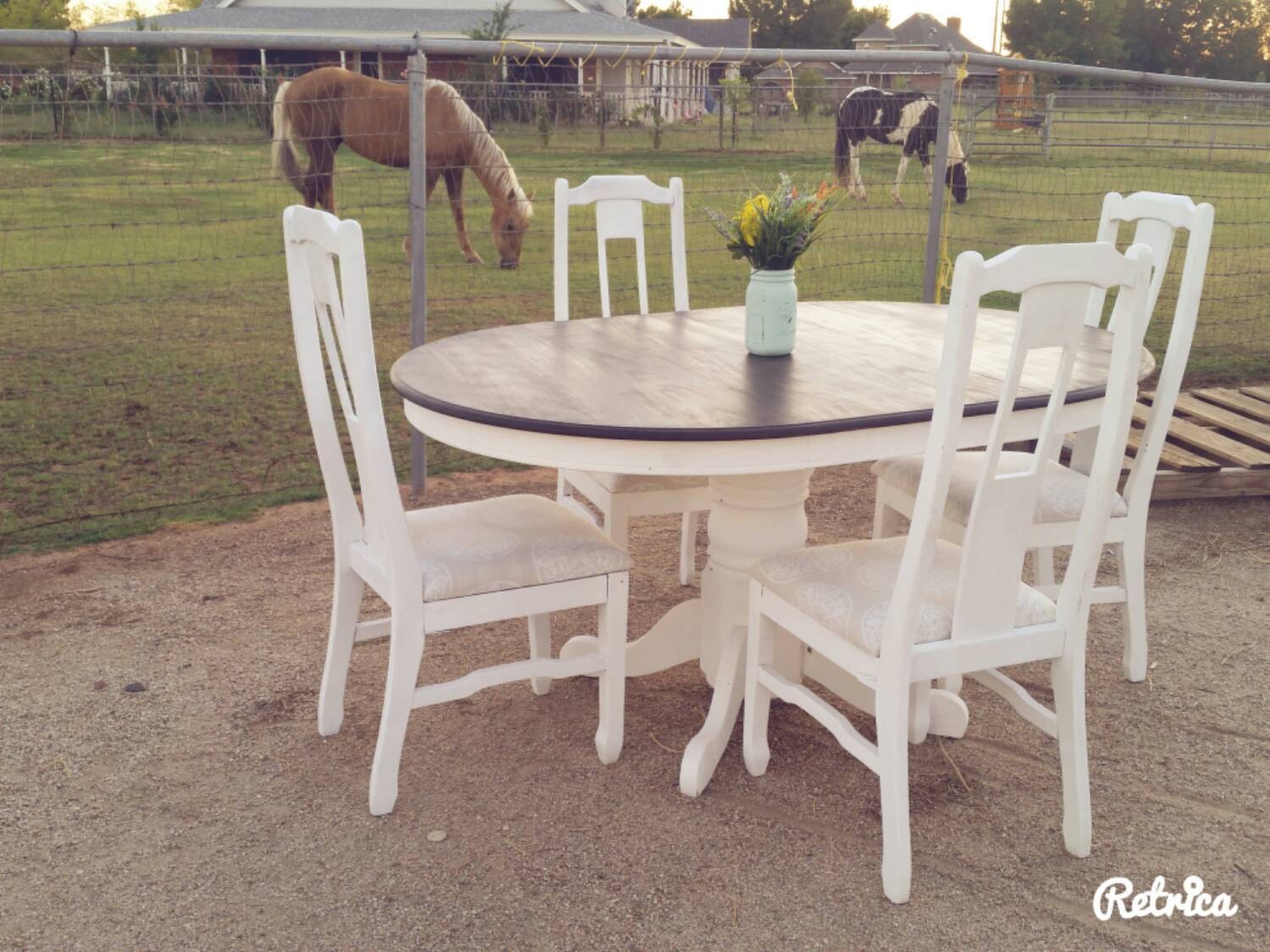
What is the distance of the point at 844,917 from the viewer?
221 centimetres

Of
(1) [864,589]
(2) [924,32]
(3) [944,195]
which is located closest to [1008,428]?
(1) [864,589]

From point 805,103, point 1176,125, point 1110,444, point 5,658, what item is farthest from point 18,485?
point 1176,125

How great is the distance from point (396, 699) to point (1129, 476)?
200cm

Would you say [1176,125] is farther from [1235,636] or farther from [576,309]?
[1235,636]

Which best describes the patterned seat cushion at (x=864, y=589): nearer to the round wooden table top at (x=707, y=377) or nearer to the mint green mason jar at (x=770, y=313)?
the round wooden table top at (x=707, y=377)

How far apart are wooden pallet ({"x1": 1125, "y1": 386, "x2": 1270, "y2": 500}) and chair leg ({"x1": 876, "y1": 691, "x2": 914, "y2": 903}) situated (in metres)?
2.51

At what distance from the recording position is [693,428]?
7.13ft

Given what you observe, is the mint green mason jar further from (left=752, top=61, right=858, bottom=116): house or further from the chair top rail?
(left=752, top=61, right=858, bottom=116): house

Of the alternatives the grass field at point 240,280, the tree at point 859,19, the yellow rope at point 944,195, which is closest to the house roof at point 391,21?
the grass field at point 240,280

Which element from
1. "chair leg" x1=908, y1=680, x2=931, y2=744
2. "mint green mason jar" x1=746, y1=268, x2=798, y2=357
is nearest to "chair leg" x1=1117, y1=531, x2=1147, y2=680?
"chair leg" x1=908, y1=680, x2=931, y2=744

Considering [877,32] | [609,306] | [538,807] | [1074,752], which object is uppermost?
[877,32]

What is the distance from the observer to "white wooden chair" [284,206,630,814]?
92.3 inches

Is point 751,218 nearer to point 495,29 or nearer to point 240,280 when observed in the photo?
point 240,280

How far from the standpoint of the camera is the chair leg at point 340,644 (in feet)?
9.14
